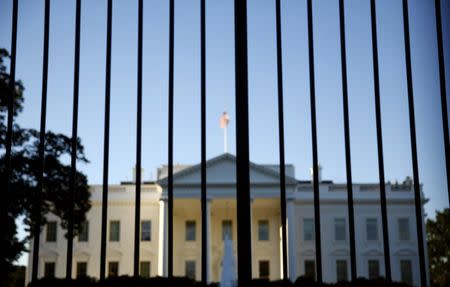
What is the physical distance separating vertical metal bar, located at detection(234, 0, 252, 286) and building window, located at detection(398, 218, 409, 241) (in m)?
39.4

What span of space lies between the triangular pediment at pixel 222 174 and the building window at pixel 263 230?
409 cm

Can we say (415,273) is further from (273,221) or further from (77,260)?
(77,260)

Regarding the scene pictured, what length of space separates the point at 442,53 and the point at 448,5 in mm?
278

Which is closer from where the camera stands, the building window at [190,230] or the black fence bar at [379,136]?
the black fence bar at [379,136]

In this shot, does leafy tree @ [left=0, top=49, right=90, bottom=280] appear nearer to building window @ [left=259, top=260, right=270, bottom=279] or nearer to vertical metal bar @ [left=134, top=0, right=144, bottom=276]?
vertical metal bar @ [left=134, top=0, right=144, bottom=276]

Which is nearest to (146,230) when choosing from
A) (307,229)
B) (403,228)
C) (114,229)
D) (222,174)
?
(114,229)

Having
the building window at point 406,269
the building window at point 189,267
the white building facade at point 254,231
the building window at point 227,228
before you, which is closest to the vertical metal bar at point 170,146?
the white building facade at point 254,231

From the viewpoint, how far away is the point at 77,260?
129 ft

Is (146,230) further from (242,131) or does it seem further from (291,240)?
(242,131)

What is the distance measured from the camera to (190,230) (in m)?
40.3

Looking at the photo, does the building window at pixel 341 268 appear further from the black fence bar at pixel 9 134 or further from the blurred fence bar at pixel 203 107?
the black fence bar at pixel 9 134

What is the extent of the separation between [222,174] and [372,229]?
35.5ft

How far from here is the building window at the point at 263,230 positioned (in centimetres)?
4034

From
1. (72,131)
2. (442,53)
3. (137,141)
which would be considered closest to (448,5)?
(442,53)
